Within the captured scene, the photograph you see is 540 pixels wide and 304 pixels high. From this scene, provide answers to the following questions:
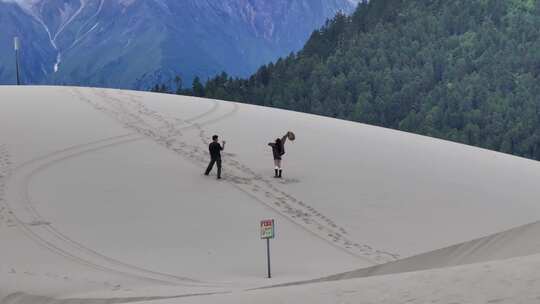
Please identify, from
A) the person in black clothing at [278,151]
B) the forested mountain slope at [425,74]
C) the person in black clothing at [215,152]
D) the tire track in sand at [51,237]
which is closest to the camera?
the tire track in sand at [51,237]

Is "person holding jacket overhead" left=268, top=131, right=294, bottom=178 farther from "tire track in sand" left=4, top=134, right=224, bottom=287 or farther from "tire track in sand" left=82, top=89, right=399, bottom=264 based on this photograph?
"tire track in sand" left=4, top=134, right=224, bottom=287

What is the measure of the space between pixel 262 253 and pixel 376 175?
6.34m

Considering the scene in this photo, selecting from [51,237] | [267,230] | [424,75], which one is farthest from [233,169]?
[424,75]

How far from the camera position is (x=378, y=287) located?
8430mm

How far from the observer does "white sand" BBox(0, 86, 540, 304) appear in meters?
11.2

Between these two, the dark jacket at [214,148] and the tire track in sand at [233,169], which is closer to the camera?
the tire track in sand at [233,169]

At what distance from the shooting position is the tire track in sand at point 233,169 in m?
14.4

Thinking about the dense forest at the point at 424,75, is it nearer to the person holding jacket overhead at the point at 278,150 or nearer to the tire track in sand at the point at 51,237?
the person holding jacket overhead at the point at 278,150

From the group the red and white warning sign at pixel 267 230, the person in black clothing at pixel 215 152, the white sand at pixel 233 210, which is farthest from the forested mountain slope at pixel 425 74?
the red and white warning sign at pixel 267 230

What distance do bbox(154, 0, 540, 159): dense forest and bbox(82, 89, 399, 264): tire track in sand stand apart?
8591 cm

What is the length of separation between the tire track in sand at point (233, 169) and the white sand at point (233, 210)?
0.06 m

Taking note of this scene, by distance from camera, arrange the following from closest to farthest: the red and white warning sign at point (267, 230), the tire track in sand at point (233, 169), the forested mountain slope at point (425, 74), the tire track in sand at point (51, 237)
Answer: the red and white warning sign at point (267, 230) → the tire track in sand at point (51, 237) → the tire track in sand at point (233, 169) → the forested mountain slope at point (425, 74)

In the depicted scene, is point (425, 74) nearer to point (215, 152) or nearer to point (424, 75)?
point (424, 75)

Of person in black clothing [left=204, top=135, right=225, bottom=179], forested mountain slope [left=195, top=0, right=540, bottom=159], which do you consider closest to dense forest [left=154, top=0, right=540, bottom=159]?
forested mountain slope [left=195, top=0, right=540, bottom=159]
